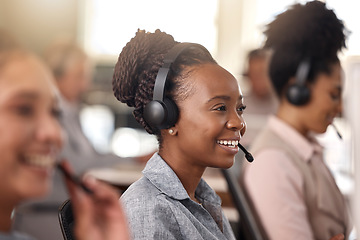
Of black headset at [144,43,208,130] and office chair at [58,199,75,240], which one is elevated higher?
black headset at [144,43,208,130]

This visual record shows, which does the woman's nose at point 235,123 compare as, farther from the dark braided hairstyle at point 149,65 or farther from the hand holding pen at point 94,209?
the hand holding pen at point 94,209

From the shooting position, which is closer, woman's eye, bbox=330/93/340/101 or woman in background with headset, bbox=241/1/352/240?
woman in background with headset, bbox=241/1/352/240

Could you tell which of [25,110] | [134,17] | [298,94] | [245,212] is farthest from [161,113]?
[134,17]

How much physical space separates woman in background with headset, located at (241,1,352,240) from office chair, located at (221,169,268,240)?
0.02 m

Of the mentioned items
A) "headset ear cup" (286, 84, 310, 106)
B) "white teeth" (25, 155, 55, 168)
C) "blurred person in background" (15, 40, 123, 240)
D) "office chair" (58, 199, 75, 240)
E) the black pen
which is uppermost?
the black pen

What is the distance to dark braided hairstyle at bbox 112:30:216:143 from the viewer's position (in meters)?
0.88

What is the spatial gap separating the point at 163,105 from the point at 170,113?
0.07ft

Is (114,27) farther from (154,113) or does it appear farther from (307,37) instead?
(154,113)

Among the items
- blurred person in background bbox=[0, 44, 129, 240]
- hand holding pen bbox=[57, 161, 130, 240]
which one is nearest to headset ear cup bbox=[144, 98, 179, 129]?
blurred person in background bbox=[0, 44, 129, 240]

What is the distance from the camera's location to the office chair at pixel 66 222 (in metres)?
0.79

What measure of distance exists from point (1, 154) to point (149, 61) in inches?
12.7

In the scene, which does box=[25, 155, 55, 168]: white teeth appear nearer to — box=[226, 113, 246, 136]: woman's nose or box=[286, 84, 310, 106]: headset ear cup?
box=[226, 113, 246, 136]: woman's nose

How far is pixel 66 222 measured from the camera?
80 centimetres

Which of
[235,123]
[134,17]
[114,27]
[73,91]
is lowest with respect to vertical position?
[73,91]
